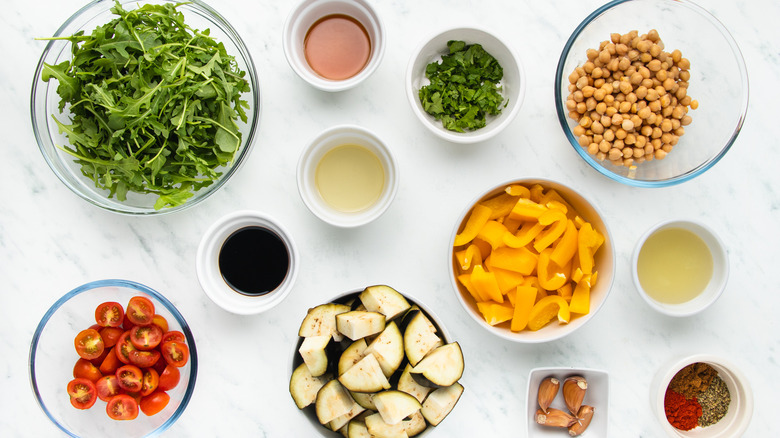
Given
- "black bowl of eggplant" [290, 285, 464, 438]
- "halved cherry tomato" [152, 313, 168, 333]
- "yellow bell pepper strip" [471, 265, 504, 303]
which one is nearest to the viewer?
"black bowl of eggplant" [290, 285, 464, 438]

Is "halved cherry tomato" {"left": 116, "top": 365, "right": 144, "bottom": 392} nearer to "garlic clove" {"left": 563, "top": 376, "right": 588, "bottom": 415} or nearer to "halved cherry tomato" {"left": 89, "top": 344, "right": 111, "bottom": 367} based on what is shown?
"halved cherry tomato" {"left": 89, "top": 344, "right": 111, "bottom": 367}

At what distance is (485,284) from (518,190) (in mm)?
262

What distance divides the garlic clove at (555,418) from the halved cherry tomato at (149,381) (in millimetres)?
1051

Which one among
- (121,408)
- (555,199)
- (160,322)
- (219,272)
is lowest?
(121,408)

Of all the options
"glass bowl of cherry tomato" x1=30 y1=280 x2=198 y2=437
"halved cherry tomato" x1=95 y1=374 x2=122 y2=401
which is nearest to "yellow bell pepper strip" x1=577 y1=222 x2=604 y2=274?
"glass bowl of cherry tomato" x1=30 y1=280 x2=198 y2=437

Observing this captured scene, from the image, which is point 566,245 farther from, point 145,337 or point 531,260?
point 145,337

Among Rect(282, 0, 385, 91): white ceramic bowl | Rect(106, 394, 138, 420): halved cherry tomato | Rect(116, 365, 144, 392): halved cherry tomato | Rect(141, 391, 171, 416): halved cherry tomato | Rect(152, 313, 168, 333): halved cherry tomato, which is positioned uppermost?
Rect(282, 0, 385, 91): white ceramic bowl

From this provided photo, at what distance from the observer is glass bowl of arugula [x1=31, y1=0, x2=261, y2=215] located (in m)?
1.30

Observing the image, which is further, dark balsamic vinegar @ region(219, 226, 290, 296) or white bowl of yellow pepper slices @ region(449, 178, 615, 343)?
dark balsamic vinegar @ region(219, 226, 290, 296)

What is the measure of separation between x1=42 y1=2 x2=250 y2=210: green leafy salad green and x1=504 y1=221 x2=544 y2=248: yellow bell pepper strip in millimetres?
743

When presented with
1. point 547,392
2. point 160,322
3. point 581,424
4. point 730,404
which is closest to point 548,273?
point 547,392

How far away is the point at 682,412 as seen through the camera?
60.3 inches

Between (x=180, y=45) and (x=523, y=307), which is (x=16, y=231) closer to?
(x=180, y=45)

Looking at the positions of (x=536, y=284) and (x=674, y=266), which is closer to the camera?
(x=536, y=284)
